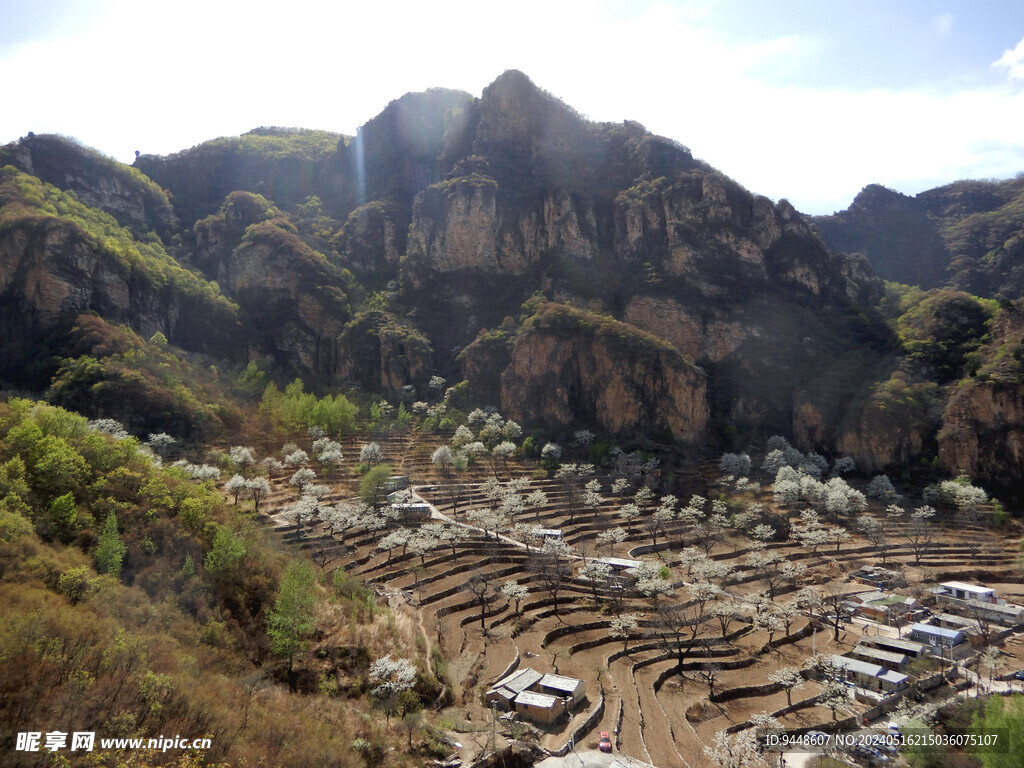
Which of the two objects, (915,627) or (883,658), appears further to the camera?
(915,627)

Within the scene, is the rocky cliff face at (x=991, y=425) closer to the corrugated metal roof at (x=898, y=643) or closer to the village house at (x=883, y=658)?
the corrugated metal roof at (x=898, y=643)

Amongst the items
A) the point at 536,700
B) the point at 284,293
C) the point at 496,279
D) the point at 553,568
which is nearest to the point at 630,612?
the point at 553,568

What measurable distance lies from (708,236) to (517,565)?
78.7 m

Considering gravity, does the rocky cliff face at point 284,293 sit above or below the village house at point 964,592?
above

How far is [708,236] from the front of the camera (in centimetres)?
9969

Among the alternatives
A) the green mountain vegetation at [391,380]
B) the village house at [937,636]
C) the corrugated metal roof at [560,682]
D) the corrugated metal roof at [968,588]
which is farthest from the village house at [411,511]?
the corrugated metal roof at [968,588]

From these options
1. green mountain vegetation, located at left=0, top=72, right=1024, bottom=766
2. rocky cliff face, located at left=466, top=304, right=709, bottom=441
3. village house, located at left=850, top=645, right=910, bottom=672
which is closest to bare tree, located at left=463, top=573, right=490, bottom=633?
green mountain vegetation, located at left=0, top=72, right=1024, bottom=766

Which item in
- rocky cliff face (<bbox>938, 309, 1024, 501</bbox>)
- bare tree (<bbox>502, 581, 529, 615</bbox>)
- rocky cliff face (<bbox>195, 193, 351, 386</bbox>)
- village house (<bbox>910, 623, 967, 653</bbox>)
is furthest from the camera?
rocky cliff face (<bbox>195, 193, 351, 386</bbox>)

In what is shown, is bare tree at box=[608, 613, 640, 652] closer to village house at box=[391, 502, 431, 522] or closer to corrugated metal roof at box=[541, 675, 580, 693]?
corrugated metal roof at box=[541, 675, 580, 693]

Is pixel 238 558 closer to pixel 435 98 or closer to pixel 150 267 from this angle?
pixel 150 267

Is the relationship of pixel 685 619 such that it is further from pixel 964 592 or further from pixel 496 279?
pixel 496 279

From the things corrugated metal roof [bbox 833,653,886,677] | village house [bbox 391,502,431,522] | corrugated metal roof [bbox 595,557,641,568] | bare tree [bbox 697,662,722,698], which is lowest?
bare tree [bbox 697,662,722,698]

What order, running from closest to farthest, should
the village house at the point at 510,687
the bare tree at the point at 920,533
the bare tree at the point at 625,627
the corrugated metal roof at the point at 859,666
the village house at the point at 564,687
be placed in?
1. the village house at the point at 510,687
2. the village house at the point at 564,687
3. the corrugated metal roof at the point at 859,666
4. the bare tree at the point at 625,627
5. the bare tree at the point at 920,533

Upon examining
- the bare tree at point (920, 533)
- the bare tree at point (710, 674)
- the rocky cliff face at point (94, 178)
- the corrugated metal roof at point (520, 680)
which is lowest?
the bare tree at point (920, 533)
